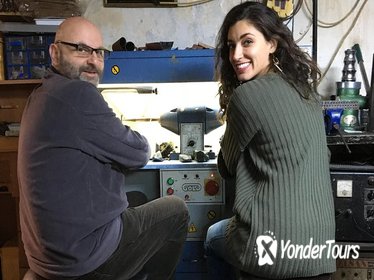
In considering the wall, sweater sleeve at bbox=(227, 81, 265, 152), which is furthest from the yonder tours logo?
the wall

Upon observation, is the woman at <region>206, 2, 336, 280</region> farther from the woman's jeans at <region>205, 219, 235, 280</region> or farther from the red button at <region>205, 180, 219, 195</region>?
the red button at <region>205, 180, 219, 195</region>

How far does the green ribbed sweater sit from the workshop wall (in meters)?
1.44

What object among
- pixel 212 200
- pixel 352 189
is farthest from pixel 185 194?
pixel 352 189

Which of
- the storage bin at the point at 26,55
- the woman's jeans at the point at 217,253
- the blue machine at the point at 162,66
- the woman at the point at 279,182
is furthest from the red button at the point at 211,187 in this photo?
the storage bin at the point at 26,55

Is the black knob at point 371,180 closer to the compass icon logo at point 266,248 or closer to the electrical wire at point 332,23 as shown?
the compass icon logo at point 266,248

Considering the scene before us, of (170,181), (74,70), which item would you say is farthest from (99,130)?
(170,181)

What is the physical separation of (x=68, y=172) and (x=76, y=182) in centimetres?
4

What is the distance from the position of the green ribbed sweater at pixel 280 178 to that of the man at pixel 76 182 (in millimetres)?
441

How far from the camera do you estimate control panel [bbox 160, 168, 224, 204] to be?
83.0 inches

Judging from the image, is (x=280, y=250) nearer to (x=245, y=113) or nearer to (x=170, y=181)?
(x=245, y=113)

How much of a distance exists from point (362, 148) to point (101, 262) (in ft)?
4.15

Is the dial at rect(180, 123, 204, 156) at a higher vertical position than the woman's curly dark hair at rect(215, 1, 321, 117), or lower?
lower

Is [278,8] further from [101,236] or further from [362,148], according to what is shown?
[101,236]

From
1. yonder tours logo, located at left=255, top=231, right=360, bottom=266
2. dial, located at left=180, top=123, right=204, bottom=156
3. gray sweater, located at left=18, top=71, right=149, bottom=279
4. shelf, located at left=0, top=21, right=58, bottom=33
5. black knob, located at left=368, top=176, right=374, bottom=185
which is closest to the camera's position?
yonder tours logo, located at left=255, top=231, right=360, bottom=266
